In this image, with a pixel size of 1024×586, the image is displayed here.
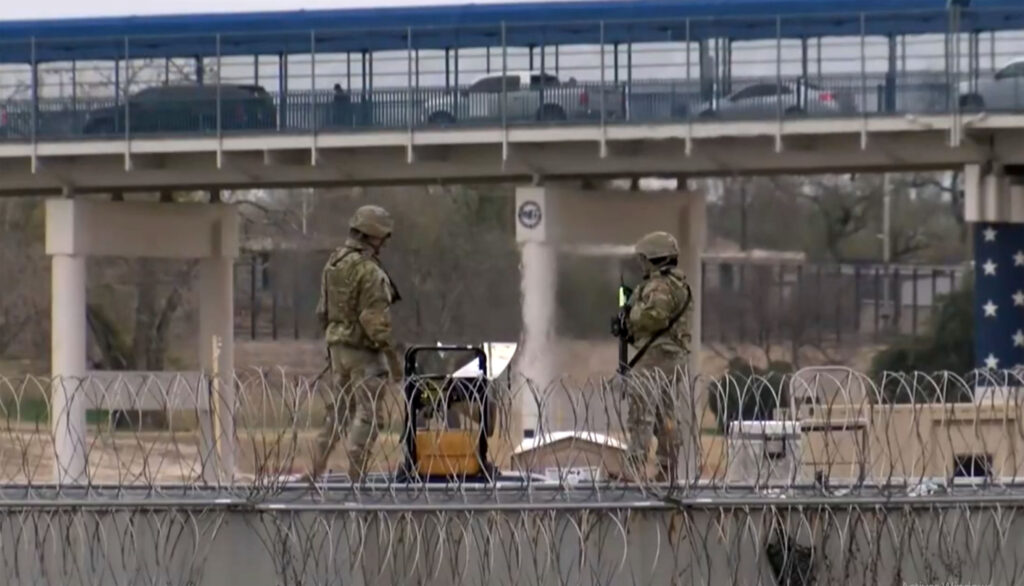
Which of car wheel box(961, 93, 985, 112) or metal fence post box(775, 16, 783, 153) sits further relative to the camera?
metal fence post box(775, 16, 783, 153)

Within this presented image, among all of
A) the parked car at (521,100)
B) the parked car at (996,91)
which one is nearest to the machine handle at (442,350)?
the parked car at (996,91)

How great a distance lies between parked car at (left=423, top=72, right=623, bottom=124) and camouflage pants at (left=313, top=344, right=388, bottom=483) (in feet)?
55.9

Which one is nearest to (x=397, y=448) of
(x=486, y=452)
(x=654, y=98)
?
(x=486, y=452)

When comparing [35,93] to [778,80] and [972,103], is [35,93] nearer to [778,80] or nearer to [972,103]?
[778,80]

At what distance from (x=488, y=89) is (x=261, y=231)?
19.2 meters

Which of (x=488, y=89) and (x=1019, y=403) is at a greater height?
(x=488, y=89)

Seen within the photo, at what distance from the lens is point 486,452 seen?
565 inches

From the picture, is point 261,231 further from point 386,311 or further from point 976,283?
point 386,311

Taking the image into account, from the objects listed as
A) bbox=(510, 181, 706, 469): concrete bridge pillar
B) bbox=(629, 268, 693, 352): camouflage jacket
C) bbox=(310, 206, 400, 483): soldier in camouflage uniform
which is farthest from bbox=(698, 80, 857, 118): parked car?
bbox=(310, 206, 400, 483): soldier in camouflage uniform

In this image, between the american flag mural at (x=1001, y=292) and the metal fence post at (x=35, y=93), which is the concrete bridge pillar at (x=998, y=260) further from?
A: the metal fence post at (x=35, y=93)

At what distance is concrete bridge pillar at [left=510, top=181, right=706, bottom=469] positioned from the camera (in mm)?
33781

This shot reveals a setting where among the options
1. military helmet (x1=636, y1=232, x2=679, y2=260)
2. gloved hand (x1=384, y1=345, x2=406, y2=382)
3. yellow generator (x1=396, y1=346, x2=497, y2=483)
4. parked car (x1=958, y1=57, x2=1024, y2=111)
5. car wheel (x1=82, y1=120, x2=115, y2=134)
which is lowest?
yellow generator (x1=396, y1=346, x2=497, y2=483)

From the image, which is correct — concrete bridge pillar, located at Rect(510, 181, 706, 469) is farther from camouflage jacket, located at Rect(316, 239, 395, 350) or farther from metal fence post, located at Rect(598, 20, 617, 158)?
camouflage jacket, located at Rect(316, 239, 395, 350)

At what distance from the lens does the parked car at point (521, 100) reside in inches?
1262
